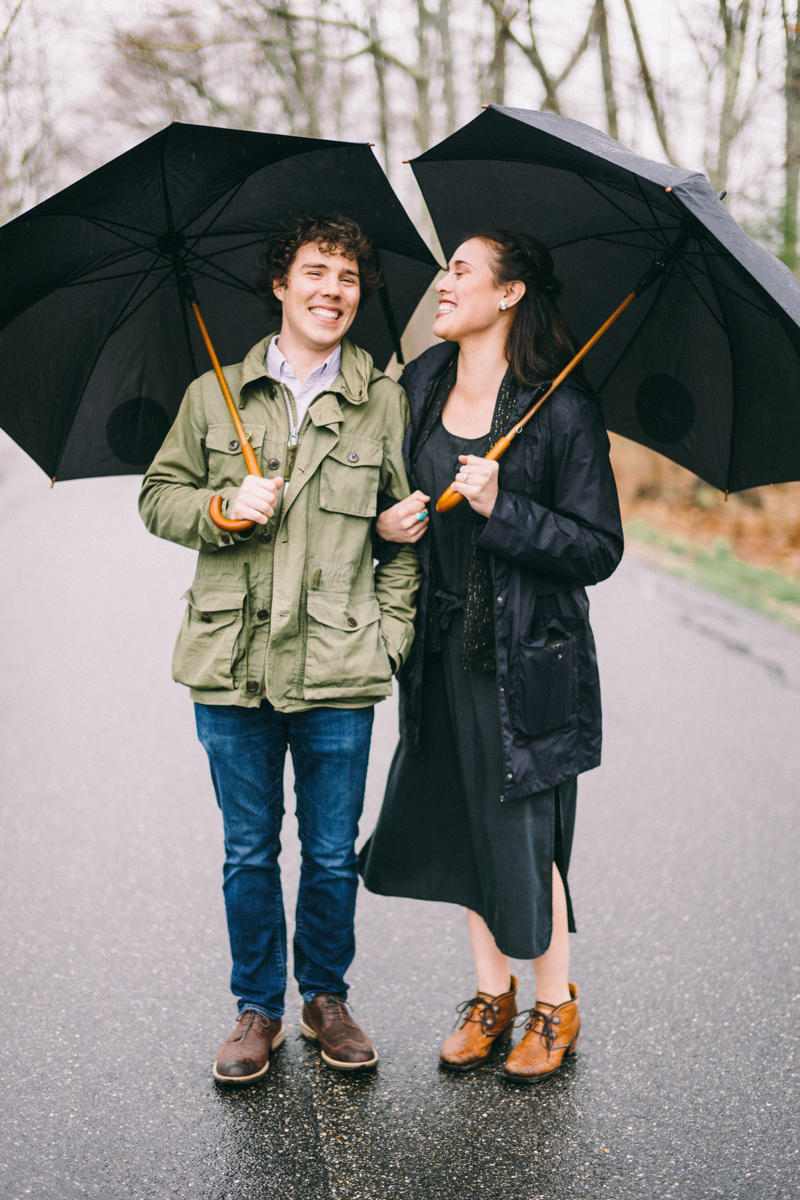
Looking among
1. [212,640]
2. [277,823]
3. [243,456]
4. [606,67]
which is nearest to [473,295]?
[243,456]

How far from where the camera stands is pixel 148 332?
3.13 metres

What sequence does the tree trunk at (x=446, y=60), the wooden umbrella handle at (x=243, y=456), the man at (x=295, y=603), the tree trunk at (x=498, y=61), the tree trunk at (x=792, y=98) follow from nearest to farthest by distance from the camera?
the wooden umbrella handle at (x=243, y=456)
the man at (x=295, y=603)
the tree trunk at (x=792, y=98)
the tree trunk at (x=498, y=61)
the tree trunk at (x=446, y=60)

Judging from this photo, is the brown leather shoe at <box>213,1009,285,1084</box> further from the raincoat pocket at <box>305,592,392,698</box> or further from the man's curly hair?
the man's curly hair

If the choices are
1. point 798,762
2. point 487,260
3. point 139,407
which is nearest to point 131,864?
point 139,407

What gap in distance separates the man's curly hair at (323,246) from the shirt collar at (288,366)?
0.19m

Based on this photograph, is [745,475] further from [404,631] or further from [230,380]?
[230,380]

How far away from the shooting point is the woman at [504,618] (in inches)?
107

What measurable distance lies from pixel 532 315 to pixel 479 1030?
1.94m

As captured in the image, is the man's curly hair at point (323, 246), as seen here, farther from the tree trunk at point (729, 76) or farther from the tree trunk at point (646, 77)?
the tree trunk at point (646, 77)

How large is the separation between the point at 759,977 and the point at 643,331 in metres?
2.01

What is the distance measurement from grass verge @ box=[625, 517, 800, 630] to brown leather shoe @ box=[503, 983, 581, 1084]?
5.77 m

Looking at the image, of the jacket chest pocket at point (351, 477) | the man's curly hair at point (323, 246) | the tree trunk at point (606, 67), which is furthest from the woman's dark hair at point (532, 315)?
the tree trunk at point (606, 67)

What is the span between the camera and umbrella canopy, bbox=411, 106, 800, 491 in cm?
271

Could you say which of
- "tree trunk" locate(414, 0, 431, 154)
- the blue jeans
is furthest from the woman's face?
"tree trunk" locate(414, 0, 431, 154)
